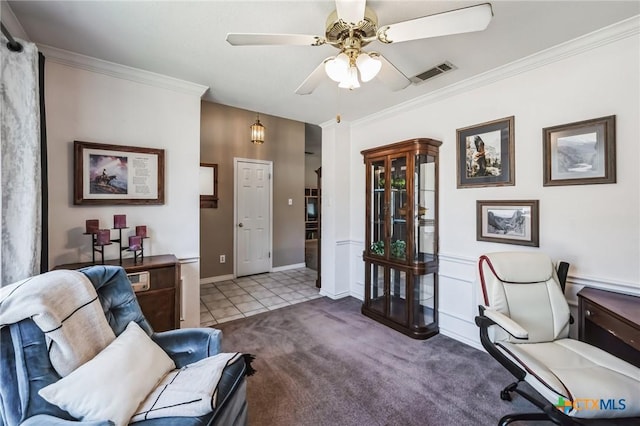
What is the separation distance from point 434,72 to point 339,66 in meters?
1.39

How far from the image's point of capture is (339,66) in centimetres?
143

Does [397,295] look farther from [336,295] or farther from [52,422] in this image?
[52,422]

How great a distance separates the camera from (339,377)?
6.75 ft

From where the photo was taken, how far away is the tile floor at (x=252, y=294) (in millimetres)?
3260

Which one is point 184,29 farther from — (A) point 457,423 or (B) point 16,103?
(A) point 457,423

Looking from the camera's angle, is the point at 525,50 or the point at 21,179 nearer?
the point at 21,179

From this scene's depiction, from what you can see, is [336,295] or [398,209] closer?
[398,209]

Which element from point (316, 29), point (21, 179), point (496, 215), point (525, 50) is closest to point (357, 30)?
point (316, 29)

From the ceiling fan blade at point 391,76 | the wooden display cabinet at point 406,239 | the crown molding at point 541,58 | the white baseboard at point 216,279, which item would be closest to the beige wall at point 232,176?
the white baseboard at point 216,279

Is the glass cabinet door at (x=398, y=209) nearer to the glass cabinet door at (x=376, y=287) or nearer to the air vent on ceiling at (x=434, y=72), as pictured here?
the glass cabinet door at (x=376, y=287)

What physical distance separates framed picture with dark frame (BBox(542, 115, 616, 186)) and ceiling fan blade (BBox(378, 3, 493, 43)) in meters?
1.32

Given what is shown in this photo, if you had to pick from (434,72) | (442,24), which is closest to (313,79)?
(442,24)

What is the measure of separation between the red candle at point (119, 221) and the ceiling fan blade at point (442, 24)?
240 centimetres

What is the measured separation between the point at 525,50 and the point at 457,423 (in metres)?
2.62
